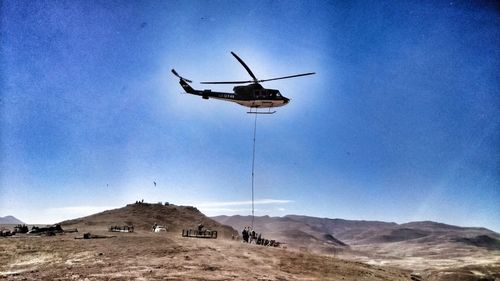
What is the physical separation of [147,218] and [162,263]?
136 ft

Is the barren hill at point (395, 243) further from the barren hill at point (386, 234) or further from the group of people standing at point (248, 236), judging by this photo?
the group of people standing at point (248, 236)

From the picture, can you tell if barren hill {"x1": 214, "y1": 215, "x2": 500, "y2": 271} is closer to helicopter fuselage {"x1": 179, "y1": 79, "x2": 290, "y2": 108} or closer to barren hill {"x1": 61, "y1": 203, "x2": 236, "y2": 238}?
barren hill {"x1": 61, "y1": 203, "x2": 236, "y2": 238}

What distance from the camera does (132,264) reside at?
16078mm

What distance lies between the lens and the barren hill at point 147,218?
49844 millimetres

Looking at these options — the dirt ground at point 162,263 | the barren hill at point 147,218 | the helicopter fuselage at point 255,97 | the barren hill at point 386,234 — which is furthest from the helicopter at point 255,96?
the barren hill at point 386,234

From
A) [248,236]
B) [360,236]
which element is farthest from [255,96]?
[360,236]

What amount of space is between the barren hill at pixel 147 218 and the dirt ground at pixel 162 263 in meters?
25.7

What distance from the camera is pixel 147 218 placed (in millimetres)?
54938

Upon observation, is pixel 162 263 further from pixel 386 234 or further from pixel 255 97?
pixel 386 234

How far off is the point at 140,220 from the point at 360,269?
4115cm

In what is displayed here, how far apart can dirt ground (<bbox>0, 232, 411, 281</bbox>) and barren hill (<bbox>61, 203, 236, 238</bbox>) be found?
84.4ft

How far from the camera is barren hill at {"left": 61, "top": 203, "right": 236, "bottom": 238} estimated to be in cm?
4984

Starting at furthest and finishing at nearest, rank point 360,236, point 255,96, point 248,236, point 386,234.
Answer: point 360,236 < point 386,234 < point 248,236 < point 255,96

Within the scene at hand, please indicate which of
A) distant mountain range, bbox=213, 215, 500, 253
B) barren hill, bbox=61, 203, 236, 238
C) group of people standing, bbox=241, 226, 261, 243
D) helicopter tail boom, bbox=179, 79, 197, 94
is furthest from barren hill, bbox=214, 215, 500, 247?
helicopter tail boom, bbox=179, 79, 197, 94
